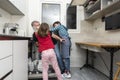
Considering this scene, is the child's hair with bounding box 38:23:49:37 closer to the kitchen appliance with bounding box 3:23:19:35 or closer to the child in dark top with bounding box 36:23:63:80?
the child in dark top with bounding box 36:23:63:80

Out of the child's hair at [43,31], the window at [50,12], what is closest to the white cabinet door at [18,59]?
the child's hair at [43,31]

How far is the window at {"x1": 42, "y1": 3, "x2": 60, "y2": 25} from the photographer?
5.06 m

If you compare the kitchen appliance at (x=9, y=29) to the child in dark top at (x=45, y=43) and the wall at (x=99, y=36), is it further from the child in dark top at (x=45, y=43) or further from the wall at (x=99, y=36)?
the wall at (x=99, y=36)

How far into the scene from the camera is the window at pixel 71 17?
17.0 ft

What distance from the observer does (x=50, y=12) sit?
509 centimetres

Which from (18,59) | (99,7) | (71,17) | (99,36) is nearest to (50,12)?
(71,17)

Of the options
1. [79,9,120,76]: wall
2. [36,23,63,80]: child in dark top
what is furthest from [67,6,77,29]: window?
[36,23,63,80]: child in dark top

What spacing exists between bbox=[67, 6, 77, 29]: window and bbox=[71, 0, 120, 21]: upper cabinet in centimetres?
39

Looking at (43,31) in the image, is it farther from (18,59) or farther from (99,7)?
(99,7)

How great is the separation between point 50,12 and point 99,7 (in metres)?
1.56

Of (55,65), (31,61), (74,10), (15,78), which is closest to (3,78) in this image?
(15,78)

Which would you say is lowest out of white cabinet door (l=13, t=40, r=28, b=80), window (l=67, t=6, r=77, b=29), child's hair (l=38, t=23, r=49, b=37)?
white cabinet door (l=13, t=40, r=28, b=80)

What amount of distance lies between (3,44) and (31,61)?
2010 mm

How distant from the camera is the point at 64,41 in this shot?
3.88 meters
